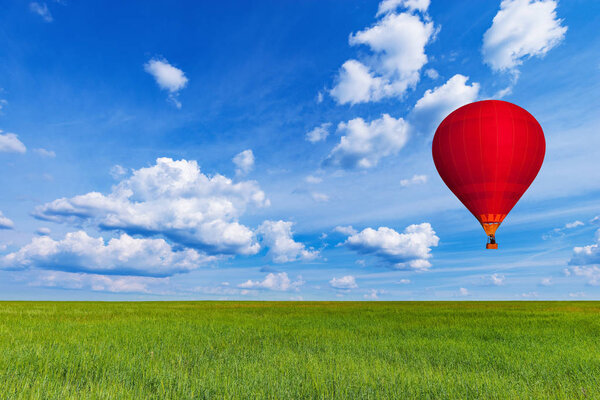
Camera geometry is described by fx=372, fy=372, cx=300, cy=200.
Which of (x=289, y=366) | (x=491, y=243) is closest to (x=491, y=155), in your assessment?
(x=491, y=243)

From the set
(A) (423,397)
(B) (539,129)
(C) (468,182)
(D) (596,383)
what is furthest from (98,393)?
(B) (539,129)

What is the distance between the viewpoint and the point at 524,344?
416 inches

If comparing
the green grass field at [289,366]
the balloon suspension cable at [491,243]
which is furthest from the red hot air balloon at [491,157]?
the green grass field at [289,366]

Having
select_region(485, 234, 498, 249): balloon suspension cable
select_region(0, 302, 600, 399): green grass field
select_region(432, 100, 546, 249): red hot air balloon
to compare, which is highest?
select_region(432, 100, 546, 249): red hot air balloon

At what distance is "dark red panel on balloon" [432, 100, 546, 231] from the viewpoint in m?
20.7

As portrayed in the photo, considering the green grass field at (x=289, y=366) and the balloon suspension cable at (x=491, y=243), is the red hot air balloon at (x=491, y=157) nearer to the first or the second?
the balloon suspension cable at (x=491, y=243)

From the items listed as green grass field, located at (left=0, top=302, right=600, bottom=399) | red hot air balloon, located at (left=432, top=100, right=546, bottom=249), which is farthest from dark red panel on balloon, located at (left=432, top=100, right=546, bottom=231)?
green grass field, located at (left=0, top=302, right=600, bottom=399)

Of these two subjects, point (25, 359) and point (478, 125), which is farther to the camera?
point (478, 125)

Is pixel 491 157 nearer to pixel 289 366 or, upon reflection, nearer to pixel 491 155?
pixel 491 155

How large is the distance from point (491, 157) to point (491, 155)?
11 centimetres

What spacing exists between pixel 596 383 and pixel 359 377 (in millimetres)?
4120

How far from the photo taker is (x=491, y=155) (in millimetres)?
20672

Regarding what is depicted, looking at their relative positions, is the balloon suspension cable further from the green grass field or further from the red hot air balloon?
the green grass field

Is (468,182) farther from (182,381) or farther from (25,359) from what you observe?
(25,359)
